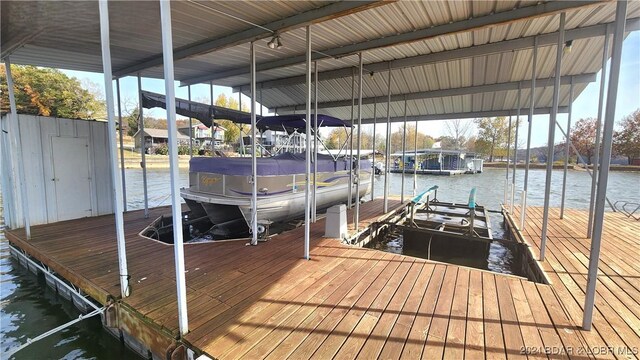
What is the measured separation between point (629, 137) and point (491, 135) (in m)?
14.7

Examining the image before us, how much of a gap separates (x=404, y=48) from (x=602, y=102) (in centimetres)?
288

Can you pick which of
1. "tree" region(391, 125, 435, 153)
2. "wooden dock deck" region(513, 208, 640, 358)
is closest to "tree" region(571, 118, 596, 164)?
"tree" region(391, 125, 435, 153)

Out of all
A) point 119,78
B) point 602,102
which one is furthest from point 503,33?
point 119,78

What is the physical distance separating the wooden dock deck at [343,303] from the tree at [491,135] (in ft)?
112

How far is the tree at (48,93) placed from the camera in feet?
62.5

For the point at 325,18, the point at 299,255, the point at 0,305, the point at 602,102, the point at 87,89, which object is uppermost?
the point at 87,89

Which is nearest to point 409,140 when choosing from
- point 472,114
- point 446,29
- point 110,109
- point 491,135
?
point 491,135

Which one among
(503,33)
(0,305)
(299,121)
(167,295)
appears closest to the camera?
(167,295)

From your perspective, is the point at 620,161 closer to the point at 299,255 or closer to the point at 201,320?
the point at 299,255

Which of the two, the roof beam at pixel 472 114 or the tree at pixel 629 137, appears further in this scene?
the tree at pixel 629 137

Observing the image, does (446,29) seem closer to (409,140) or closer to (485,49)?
(485,49)

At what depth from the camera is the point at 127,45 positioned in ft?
13.0

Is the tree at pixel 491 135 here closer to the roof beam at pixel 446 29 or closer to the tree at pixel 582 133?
the tree at pixel 582 133

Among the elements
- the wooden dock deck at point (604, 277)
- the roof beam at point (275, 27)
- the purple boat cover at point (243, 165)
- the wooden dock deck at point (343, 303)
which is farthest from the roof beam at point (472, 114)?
the roof beam at point (275, 27)
